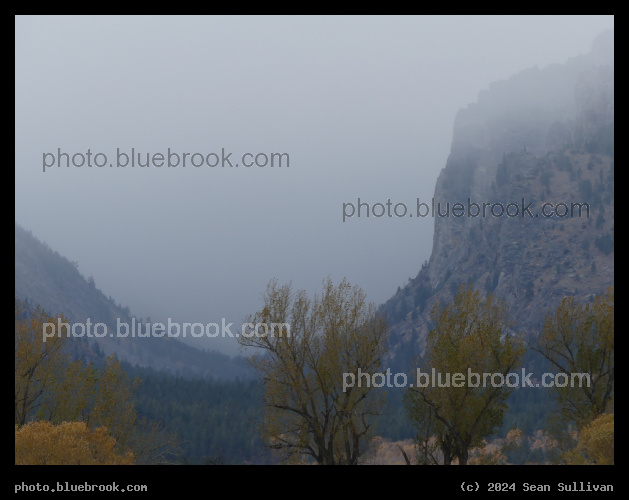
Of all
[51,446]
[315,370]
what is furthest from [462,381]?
[51,446]

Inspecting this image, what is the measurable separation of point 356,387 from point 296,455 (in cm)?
470

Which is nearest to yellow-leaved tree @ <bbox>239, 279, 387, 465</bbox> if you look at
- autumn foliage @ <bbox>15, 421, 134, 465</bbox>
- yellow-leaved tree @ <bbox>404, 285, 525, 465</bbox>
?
yellow-leaved tree @ <bbox>404, 285, 525, 465</bbox>

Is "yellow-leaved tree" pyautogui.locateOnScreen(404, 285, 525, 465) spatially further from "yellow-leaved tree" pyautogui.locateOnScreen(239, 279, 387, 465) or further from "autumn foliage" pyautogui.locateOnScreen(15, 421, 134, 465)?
"autumn foliage" pyautogui.locateOnScreen(15, 421, 134, 465)

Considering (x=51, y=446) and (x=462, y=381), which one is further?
(x=462, y=381)

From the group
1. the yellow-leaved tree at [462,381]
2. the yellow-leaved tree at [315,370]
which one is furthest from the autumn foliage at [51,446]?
the yellow-leaved tree at [462,381]

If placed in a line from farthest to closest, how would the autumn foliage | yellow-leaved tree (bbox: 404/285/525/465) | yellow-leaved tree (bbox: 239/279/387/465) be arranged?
yellow-leaved tree (bbox: 404/285/525/465) → yellow-leaved tree (bbox: 239/279/387/465) → the autumn foliage

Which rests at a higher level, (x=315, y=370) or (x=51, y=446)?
(x=315, y=370)

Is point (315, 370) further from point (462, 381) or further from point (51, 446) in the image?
point (51, 446)

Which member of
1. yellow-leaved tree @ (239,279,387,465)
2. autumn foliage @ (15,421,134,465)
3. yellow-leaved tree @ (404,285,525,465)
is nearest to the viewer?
autumn foliage @ (15,421,134,465)

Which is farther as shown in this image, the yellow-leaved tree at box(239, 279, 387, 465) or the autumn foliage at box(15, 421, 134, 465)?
the yellow-leaved tree at box(239, 279, 387, 465)
